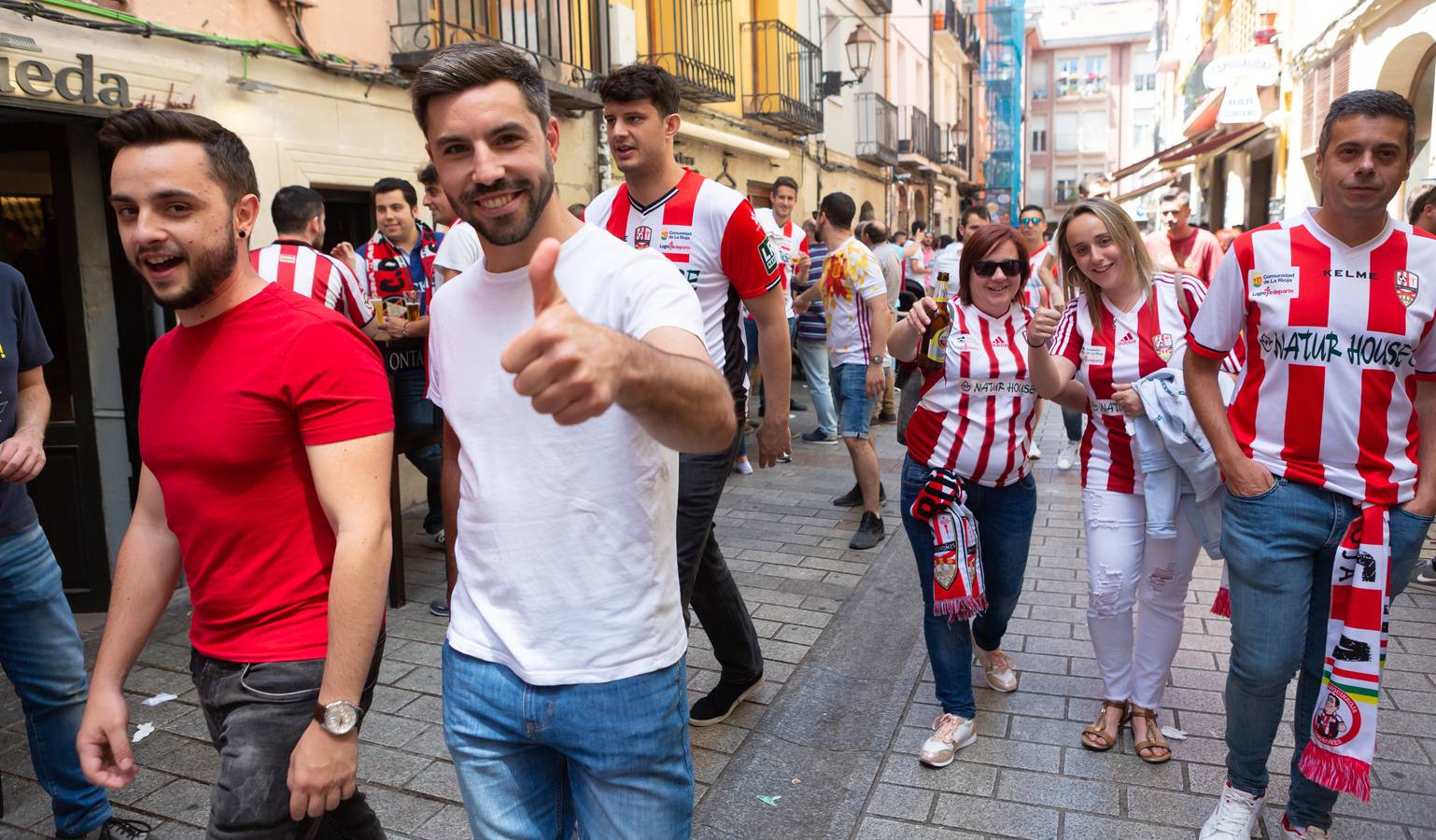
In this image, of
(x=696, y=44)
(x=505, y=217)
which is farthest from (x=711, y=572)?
(x=696, y=44)

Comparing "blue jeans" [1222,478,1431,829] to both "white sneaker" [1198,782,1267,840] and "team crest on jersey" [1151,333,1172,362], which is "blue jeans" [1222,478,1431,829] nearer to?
"white sneaker" [1198,782,1267,840]

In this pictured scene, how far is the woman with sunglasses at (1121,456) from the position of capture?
3.48 metres

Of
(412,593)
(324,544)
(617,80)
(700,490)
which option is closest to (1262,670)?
(700,490)

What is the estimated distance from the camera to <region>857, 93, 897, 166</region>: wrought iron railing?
19.4 metres

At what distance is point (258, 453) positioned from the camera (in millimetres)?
1956

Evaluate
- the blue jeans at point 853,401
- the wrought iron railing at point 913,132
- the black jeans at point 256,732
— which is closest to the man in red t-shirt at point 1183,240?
the blue jeans at point 853,401

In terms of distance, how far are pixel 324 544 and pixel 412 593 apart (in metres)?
3.47

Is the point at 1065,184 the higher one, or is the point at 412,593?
the point at 1065,184

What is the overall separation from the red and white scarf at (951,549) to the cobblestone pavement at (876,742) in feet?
1.82

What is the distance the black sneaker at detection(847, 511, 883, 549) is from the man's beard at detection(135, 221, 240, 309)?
4.52 metres

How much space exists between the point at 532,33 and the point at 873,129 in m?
12.0

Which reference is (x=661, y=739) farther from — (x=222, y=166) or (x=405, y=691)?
(x=405, y=691)

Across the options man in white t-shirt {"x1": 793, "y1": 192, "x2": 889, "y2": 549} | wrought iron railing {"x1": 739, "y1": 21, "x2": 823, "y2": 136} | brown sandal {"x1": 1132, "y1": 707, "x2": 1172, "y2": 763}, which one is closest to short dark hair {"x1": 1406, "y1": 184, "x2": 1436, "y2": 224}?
man in white t-shirt {"x1": 793, "y1": 192, "x2": 889, "y2": 549}

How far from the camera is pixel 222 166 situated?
6.79 feet
